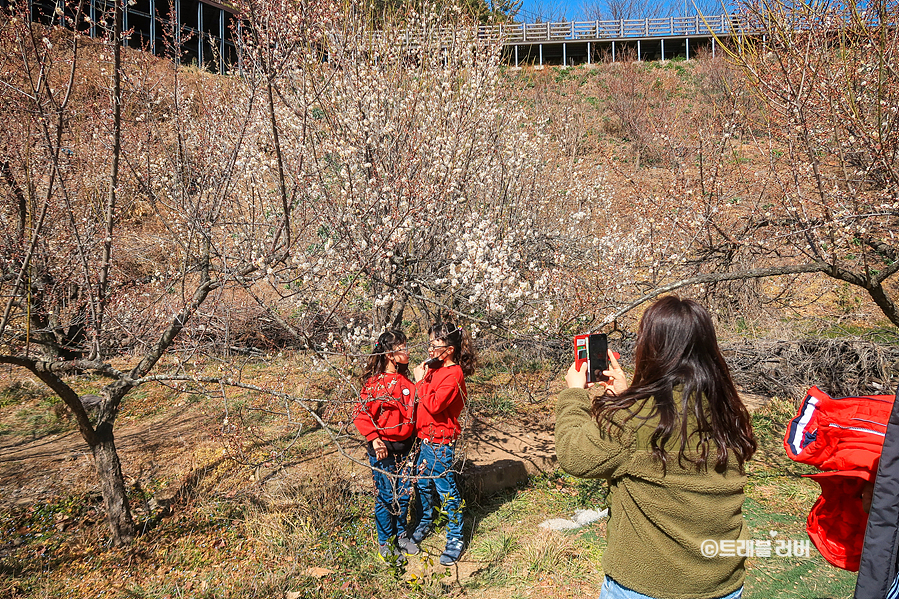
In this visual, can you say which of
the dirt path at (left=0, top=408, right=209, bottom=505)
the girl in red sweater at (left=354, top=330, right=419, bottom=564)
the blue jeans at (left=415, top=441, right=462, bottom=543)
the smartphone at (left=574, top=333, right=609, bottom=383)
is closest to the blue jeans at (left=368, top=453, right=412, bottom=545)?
the girl in red sweater at (left=354, top=330, right=419, bottom=564)

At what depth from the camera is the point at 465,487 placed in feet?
14.8

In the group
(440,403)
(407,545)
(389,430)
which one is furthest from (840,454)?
(407,545)

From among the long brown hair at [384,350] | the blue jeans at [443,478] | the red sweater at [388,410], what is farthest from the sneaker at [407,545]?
the long brown hair at [384,350]

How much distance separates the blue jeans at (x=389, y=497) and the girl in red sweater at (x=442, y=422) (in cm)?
13

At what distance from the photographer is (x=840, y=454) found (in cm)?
168

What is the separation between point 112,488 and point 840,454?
161 inches

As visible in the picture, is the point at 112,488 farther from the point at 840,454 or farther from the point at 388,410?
the point at 840,454

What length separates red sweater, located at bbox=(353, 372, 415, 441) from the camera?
3.45m

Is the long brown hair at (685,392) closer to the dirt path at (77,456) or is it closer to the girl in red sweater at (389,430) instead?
the girl in red sweater at (389,430)

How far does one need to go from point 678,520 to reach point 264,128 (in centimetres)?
578

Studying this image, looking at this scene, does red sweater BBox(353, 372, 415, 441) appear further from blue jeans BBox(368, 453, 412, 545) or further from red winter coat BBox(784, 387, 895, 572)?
red winter coat BBox(784, 387, 895, 572)

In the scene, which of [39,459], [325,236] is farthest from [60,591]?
[325,236]

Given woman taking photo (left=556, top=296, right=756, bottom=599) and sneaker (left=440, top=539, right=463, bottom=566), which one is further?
sneaker (left=440, top=539, right=463, bottom=566)

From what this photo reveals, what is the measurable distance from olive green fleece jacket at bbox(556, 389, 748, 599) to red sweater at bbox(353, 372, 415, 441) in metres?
1.93
